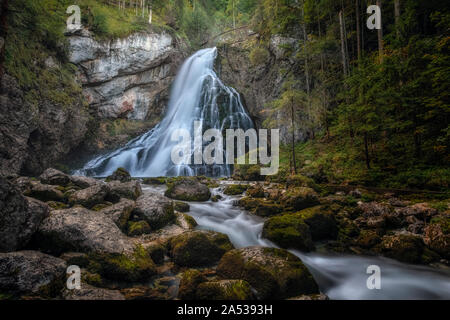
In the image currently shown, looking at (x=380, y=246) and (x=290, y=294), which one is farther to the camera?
(x=380, y=246)

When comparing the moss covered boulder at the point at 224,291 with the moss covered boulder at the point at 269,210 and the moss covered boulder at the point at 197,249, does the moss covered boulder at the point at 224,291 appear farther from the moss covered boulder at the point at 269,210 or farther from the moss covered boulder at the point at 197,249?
the moss covered boulder at the point at 269,210

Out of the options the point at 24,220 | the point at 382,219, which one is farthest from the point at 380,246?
the point at 24,220

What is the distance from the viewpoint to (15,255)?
3.24 meters

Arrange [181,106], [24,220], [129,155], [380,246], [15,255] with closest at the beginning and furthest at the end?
[15,255]
[24,220]
[380,246]
[129,155]
[181,106]

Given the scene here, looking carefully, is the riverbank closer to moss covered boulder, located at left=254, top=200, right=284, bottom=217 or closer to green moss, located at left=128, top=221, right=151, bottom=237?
green moss, located at left=128, top=221, right=151, bottom=237

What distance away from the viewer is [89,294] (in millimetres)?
3148

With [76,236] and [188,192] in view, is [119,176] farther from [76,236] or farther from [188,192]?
[76,236]

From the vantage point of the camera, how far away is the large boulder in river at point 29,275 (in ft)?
9.77

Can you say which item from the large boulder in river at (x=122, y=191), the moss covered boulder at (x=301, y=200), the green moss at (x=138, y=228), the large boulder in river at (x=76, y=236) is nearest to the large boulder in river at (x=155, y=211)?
the green moss at (x=138, y=228)

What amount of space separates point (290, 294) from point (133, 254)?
3.09m

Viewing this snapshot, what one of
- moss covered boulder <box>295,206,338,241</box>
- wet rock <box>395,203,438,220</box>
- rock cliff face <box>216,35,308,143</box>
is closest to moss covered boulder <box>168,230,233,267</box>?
moss covered boulder <box>295,206,338,241</box>

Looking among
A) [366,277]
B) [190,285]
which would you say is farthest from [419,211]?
[190,285]

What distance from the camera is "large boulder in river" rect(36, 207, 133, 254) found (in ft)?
13.8
